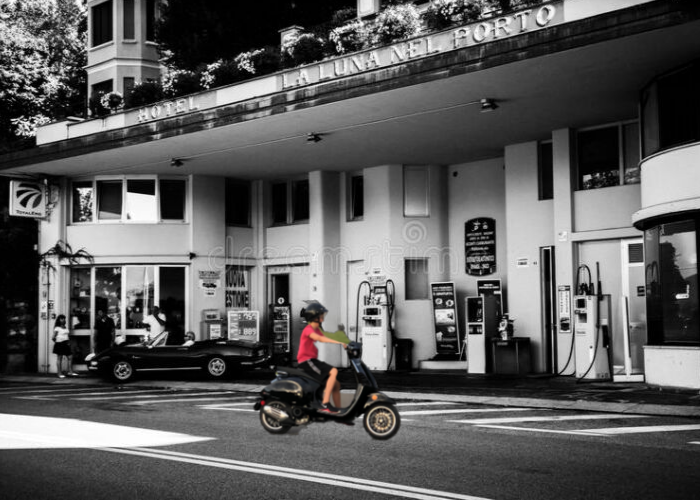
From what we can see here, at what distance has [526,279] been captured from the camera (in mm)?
23562

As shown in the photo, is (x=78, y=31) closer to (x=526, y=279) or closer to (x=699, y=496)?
(x=526, y=279)

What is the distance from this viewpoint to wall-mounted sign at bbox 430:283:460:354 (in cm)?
2525

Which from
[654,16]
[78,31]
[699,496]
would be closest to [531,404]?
[654,16]

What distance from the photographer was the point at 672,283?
17.8 meters

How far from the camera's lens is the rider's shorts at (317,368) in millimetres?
3371

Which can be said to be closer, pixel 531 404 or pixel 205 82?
pixel 531 404

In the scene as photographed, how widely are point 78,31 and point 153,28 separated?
383 inches

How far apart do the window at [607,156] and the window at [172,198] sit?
13.0 m

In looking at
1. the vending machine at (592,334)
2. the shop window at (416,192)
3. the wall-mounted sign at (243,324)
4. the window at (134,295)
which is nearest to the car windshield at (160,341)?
the wall-mounted sign at (243,324)

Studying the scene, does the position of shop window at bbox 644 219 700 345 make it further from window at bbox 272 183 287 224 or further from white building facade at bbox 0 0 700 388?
window at bbox 272 183 287 224

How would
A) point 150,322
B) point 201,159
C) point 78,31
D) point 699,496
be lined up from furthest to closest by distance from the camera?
point 78,31 → point 150,322 → point 201,159 → point 699,496

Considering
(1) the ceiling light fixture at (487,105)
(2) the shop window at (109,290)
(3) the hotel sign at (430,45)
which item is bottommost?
(2) the shop window at (109,290)

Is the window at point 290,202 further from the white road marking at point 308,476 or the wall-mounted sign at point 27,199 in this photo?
the white road marking at point 308,476

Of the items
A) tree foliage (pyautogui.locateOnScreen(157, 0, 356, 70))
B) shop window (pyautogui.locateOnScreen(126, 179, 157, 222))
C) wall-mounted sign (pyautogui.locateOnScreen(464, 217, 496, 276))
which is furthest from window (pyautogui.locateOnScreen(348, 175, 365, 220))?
tree foliage (pyautogui.locateOnScreen(157, 0, 356, 70))
